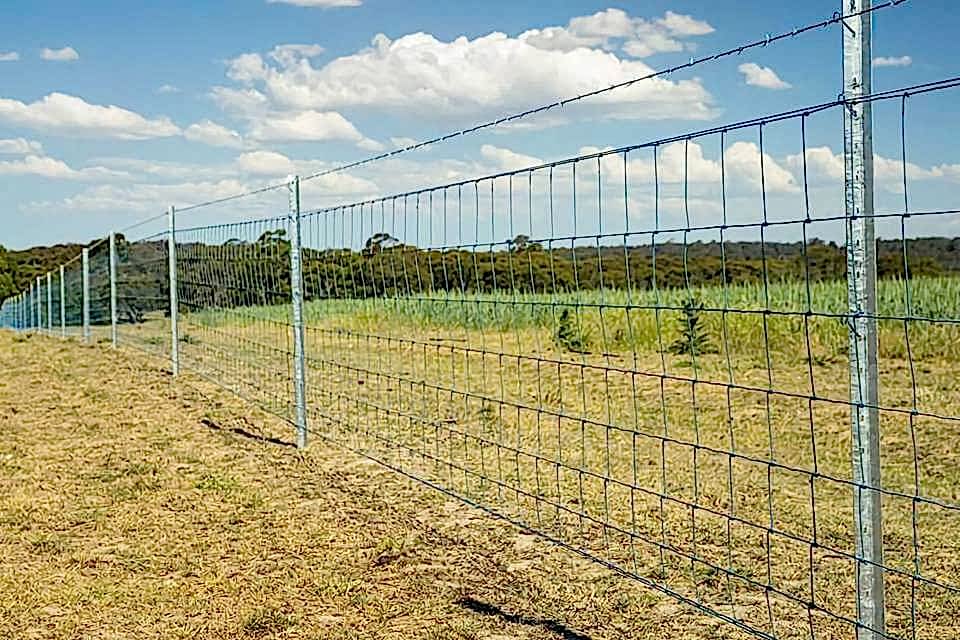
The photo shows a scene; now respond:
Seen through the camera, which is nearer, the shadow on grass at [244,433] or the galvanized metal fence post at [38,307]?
the shadow on grass at [244,433]

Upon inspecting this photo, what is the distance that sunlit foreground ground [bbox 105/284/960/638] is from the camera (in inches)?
167

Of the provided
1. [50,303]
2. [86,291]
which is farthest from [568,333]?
[50,303]

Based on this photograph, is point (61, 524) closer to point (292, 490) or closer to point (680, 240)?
point (292, 490)

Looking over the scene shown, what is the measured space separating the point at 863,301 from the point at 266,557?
3.25 metres

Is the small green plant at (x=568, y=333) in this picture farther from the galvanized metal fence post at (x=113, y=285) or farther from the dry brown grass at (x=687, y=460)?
the galvanized metal fence post at (x=113, y=285)

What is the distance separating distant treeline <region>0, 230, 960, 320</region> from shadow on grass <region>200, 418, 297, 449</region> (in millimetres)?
1096

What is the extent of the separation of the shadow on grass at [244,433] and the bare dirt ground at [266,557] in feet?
0.14

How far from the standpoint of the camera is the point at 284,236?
8.62m

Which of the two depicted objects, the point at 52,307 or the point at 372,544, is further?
the point at 52,307

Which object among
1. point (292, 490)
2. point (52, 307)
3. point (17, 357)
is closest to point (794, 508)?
point (292, 490)

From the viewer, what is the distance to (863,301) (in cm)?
295

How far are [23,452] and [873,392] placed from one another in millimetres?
6863

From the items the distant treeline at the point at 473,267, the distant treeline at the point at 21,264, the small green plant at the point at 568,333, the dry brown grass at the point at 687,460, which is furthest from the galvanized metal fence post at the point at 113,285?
the distant treeline at the point at 21,264

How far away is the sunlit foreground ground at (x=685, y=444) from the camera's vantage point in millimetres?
4242
